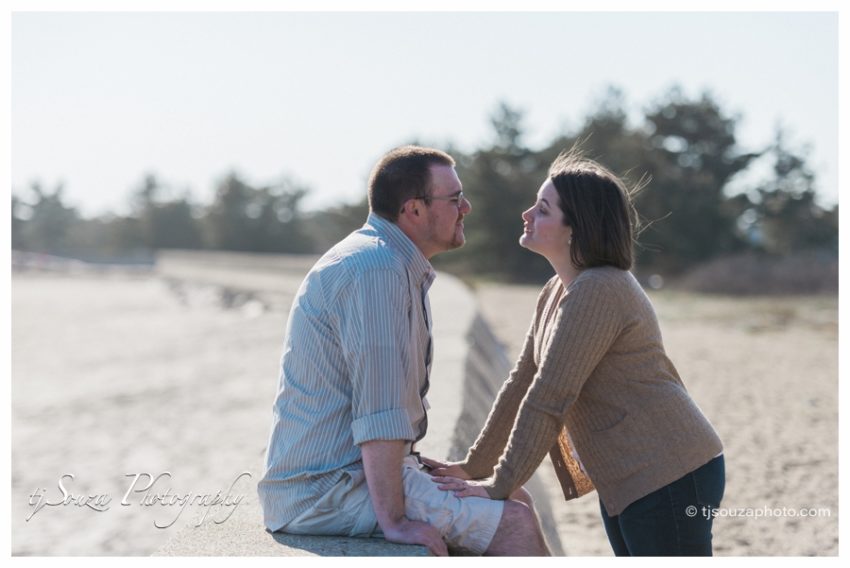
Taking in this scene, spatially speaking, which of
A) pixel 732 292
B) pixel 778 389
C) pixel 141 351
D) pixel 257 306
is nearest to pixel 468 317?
pixel 778 389

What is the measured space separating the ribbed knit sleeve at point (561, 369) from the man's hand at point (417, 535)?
243 millimetres

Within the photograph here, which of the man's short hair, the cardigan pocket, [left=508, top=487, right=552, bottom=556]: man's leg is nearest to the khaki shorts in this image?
[left=508, top=487, right=552, bottom=556]: man's leg

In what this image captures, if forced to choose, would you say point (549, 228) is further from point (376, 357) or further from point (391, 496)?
point (391, 496)

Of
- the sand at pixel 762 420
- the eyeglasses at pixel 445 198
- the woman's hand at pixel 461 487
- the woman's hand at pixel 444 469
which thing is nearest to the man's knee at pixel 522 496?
the woman's hand at pixel 461 487

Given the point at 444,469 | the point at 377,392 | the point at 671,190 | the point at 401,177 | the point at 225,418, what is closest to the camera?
the point at 377,392

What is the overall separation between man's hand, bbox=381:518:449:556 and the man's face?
0.84 m

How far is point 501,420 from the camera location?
3.25m

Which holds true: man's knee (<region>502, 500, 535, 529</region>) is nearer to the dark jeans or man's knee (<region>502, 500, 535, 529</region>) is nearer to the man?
the man

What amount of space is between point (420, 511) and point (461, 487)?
0.18 m

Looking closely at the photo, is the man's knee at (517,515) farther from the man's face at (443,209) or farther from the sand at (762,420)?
the sand at (762,420)

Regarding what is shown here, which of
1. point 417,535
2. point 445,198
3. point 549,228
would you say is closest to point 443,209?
point 445,198

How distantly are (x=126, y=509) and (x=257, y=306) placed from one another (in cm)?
1679

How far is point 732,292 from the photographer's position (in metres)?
26.9

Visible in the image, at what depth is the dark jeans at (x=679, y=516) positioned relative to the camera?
2.74 m
